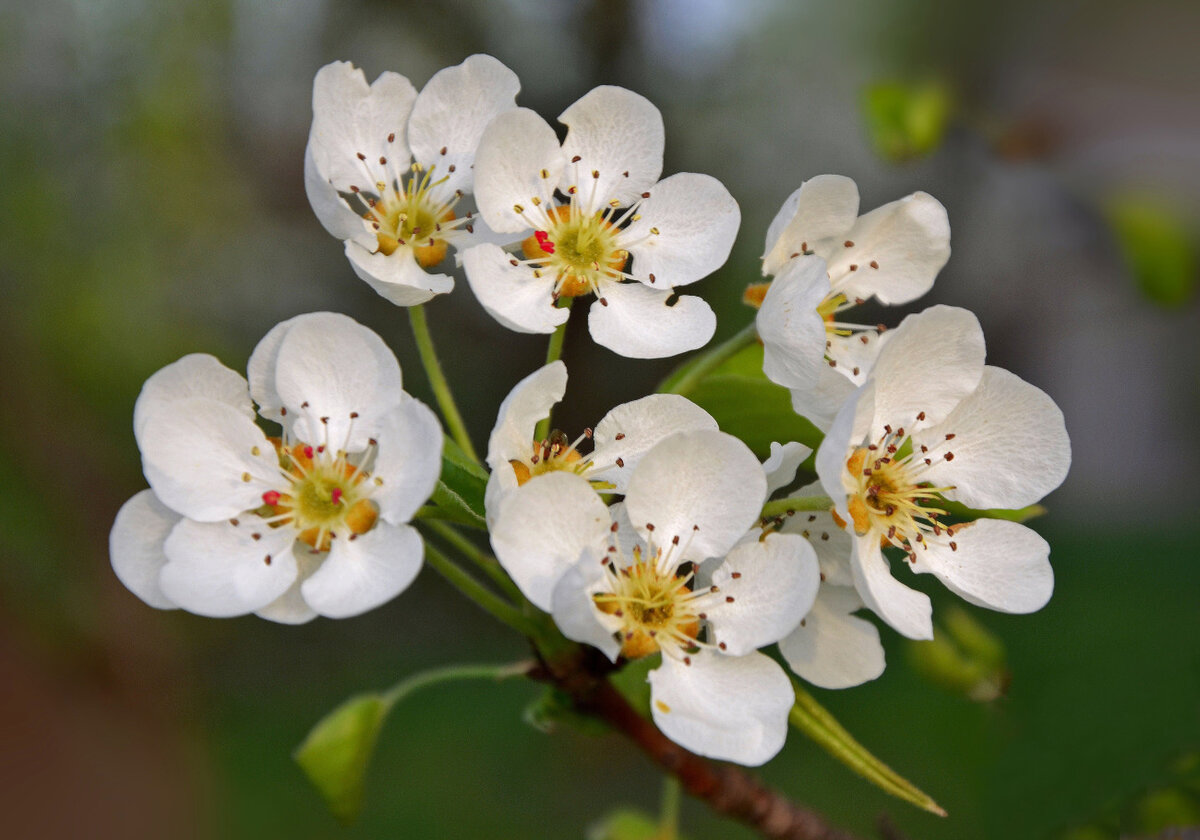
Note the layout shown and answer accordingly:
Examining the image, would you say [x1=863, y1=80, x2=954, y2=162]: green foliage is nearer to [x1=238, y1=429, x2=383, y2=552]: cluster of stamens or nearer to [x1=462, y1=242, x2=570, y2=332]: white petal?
[x1=462, y1=242, x2=570, y2=332]: white petal

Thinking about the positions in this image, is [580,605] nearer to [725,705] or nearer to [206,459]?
[725,705]

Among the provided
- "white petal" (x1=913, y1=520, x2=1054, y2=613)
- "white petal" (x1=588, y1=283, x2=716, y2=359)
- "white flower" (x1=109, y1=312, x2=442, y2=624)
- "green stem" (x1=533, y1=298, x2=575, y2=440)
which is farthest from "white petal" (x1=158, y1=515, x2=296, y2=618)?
"white petal" (x1=913, y1=520, x2=1054, y2=613)

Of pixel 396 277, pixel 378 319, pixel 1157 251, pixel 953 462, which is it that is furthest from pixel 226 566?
pixel 378 319

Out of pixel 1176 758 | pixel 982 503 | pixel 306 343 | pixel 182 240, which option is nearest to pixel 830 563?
pixel 982 503

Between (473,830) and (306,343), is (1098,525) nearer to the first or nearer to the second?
(473,830)

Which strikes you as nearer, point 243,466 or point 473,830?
point 243,466

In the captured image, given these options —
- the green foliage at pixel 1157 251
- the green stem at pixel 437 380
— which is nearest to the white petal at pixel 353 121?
the green stem at pixel 437 380
